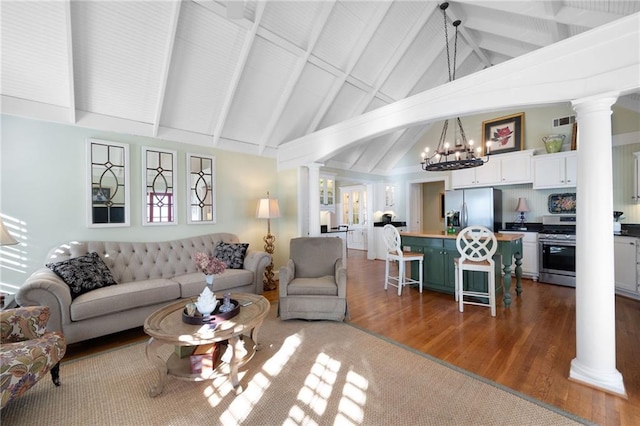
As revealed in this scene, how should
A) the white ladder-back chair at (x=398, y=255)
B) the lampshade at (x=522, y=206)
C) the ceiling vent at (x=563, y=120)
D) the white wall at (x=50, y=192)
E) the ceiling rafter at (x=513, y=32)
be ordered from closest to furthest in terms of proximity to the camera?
the white wall at (x=50, y=192), the ceiling rafter at (x=513, y=32), the white ladder-back chair at (x=398, y=255), the ceiling vent at (x=563, y=120), the lampshade at (x=522, y=206)

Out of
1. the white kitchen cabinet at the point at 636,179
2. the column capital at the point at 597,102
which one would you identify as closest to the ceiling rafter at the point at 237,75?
the column capital at the point at 597,102

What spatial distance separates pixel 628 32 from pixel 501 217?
177 inches

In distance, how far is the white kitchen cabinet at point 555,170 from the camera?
4.64 m

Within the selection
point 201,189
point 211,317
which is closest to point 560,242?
point 211,317

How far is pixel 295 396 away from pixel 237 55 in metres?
3.83

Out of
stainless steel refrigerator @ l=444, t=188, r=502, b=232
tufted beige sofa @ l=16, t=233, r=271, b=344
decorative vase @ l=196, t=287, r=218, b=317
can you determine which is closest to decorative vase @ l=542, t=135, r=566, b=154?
stainless steel refrigerator @ l=444, t=188, r=502, b=232

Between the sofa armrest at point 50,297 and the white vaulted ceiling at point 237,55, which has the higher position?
the white vaulted ceiling at point 237,55

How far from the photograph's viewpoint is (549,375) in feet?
6.78

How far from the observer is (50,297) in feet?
7.75

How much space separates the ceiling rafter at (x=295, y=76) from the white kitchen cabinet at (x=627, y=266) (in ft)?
17.0

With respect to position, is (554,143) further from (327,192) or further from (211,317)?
(211,317)

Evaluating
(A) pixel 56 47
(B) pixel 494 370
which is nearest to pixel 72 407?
(B) pixel 494 370

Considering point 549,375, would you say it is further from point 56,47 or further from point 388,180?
point 388,180

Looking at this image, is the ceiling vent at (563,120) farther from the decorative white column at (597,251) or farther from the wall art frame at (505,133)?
the decorative white column at (597,251)
